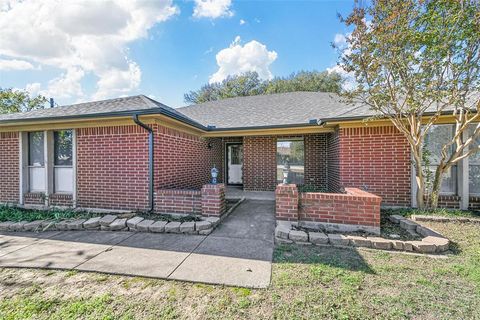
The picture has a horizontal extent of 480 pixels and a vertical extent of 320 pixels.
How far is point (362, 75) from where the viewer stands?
5168 mm

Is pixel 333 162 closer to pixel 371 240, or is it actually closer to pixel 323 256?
pixel 371 240

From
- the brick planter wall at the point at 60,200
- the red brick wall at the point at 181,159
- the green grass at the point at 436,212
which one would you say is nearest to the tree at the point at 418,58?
the green grass at the point at 436,212

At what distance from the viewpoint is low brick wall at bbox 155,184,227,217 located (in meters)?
4.96

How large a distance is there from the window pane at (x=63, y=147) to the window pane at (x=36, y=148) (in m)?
0.51

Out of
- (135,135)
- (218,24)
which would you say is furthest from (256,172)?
(218,24)

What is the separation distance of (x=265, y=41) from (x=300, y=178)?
340 inches

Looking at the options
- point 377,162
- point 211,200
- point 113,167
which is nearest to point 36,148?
point 113,167

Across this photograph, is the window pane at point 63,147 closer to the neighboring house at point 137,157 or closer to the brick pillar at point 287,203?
the neighboring house at point 137,157

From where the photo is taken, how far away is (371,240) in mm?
3666

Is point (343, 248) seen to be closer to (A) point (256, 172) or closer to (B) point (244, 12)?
(A) point (256, 172)

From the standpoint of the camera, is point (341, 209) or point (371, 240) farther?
point (341, 209)

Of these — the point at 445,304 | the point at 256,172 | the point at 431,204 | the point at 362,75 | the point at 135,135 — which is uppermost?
the point at 362,75

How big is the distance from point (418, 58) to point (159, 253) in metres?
6.46

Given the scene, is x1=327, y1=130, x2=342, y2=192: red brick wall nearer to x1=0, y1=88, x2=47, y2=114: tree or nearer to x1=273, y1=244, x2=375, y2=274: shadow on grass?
x1=273, y1=244, x2=375, y2=274: shadow on grass
